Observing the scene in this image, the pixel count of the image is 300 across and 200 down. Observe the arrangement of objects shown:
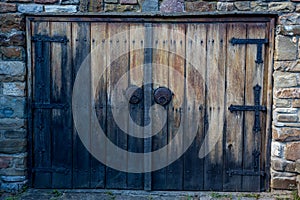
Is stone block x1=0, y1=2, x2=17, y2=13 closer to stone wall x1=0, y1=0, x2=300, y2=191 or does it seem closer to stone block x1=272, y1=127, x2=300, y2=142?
stone wall x1=0, y1=0, x2=300, y2=191

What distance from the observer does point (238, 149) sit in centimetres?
401

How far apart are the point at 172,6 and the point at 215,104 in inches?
40.2

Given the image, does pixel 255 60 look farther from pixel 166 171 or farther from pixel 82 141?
pixel 82 141

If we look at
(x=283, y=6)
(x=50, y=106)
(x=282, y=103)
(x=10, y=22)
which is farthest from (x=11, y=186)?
(x=283, y=6)

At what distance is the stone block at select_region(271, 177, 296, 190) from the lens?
12.8 feet

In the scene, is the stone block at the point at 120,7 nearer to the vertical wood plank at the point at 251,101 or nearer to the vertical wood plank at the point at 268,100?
the vertical wood plank at the point at 251,101

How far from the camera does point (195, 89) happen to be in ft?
13.1

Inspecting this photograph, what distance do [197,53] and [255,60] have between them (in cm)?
55

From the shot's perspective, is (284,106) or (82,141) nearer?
(284,106)

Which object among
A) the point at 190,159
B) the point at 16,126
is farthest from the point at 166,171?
the point at 16,126

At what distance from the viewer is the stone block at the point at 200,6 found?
3826 mm

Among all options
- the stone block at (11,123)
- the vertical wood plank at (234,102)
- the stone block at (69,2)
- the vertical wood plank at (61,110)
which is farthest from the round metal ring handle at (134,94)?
the stone block at (11,123)

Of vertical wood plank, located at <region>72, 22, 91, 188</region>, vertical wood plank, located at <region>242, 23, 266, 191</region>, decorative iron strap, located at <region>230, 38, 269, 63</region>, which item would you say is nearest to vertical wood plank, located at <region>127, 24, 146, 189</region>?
vertical wood plank, located at <region>72, 22, 91, 188</region>

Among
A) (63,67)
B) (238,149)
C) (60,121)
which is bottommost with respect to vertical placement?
(238,149)
